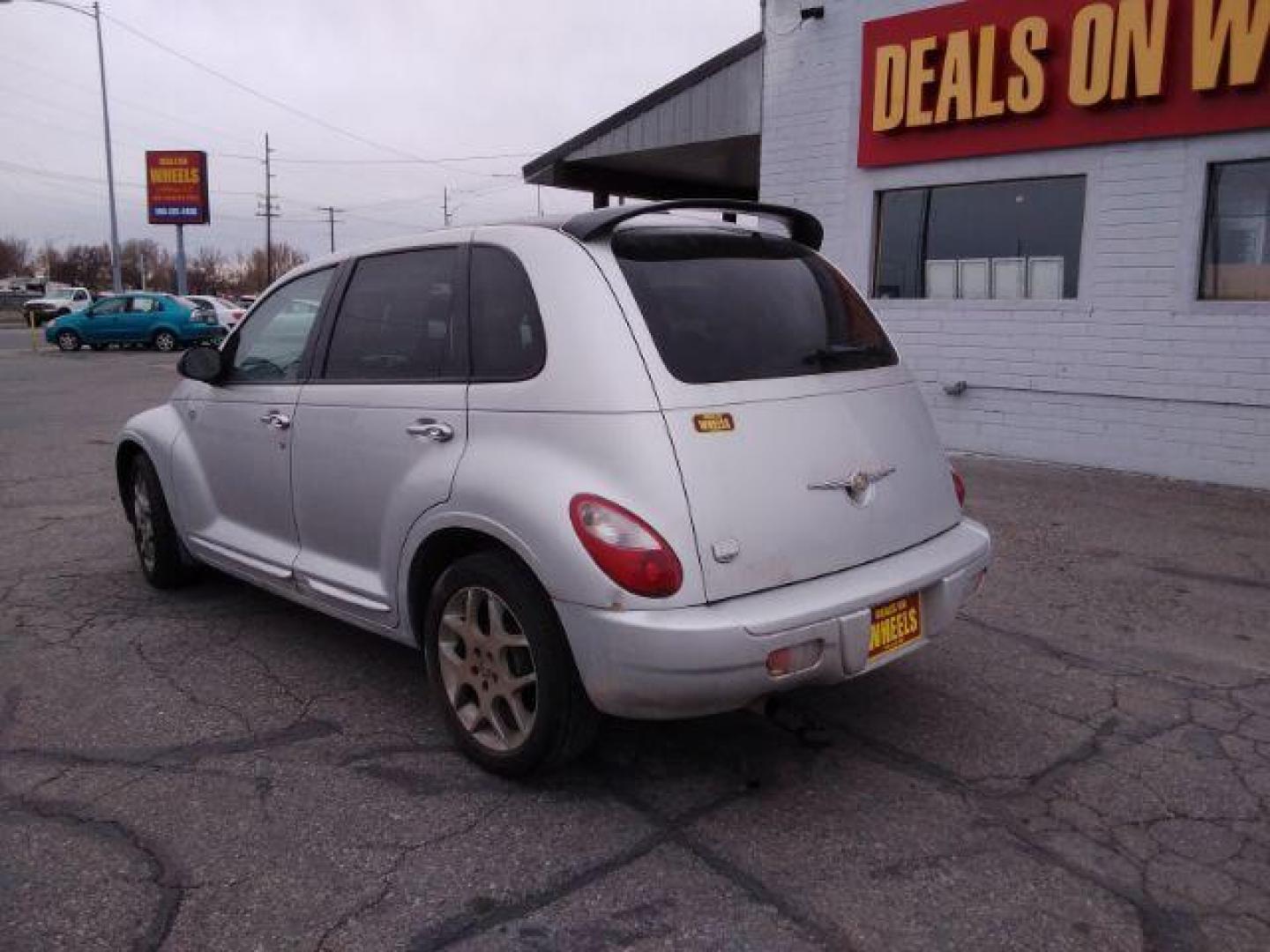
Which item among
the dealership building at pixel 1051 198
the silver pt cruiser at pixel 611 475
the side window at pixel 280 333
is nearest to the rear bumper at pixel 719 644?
the silver pt cruiser at pixel 611 475

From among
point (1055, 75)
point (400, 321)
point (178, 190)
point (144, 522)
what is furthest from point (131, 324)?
point (400, 321)

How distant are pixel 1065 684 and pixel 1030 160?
6.39m

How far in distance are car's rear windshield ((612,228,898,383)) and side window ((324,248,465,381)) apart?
0.69m

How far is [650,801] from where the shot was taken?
3141 millimetres

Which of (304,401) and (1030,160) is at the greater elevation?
(1030,160)

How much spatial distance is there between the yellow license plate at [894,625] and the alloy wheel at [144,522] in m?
3.77

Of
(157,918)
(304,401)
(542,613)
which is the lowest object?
(157,918)

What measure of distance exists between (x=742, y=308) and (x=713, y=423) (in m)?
0.55

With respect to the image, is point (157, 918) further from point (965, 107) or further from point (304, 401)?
point (965, 107)

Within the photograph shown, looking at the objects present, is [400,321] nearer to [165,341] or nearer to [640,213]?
[640,213]

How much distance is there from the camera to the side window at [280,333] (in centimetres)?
420

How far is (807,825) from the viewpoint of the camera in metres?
2.98

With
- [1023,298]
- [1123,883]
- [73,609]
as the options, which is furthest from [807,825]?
[1023,298]

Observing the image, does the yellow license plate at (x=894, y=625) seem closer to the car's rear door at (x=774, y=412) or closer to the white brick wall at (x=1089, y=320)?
the car's rear door at (x=774, y=412)
